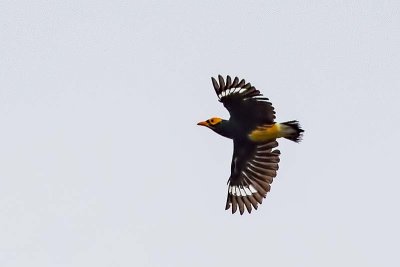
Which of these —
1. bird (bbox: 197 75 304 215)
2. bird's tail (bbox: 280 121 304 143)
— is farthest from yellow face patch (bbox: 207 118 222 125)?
bird's tail (bbox: 280 121 304 143)

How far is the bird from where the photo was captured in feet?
76.1

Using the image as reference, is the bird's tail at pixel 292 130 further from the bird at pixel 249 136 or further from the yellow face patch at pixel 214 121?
the yellow face patch at pixel 214 121

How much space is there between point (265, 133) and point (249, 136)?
0.37 meters

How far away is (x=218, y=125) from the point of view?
78.0ft

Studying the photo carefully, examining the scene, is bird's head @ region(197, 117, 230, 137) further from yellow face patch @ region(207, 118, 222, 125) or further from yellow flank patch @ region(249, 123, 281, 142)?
yellow flank patch @ region(249, 123, 281, 142)

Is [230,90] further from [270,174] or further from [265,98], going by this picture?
[270,174]

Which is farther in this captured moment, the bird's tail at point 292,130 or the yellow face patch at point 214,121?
the yellow face patch at point 214,121

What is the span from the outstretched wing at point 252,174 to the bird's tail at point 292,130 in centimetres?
95

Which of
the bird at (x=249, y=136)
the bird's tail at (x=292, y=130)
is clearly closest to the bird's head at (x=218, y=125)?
the bird at (x=249, y=136)

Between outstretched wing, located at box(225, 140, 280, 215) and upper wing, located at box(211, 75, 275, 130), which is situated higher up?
upper wing, located at box(211, 75, 275, 130)

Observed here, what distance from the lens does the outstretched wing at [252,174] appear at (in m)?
24.4

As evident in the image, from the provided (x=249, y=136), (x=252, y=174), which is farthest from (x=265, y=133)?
(x=252, y=174)

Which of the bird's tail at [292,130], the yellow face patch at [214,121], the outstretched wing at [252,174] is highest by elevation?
the yellow face patch at [214,121]

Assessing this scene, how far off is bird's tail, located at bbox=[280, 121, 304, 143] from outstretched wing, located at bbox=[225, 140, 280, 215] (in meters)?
0.95
